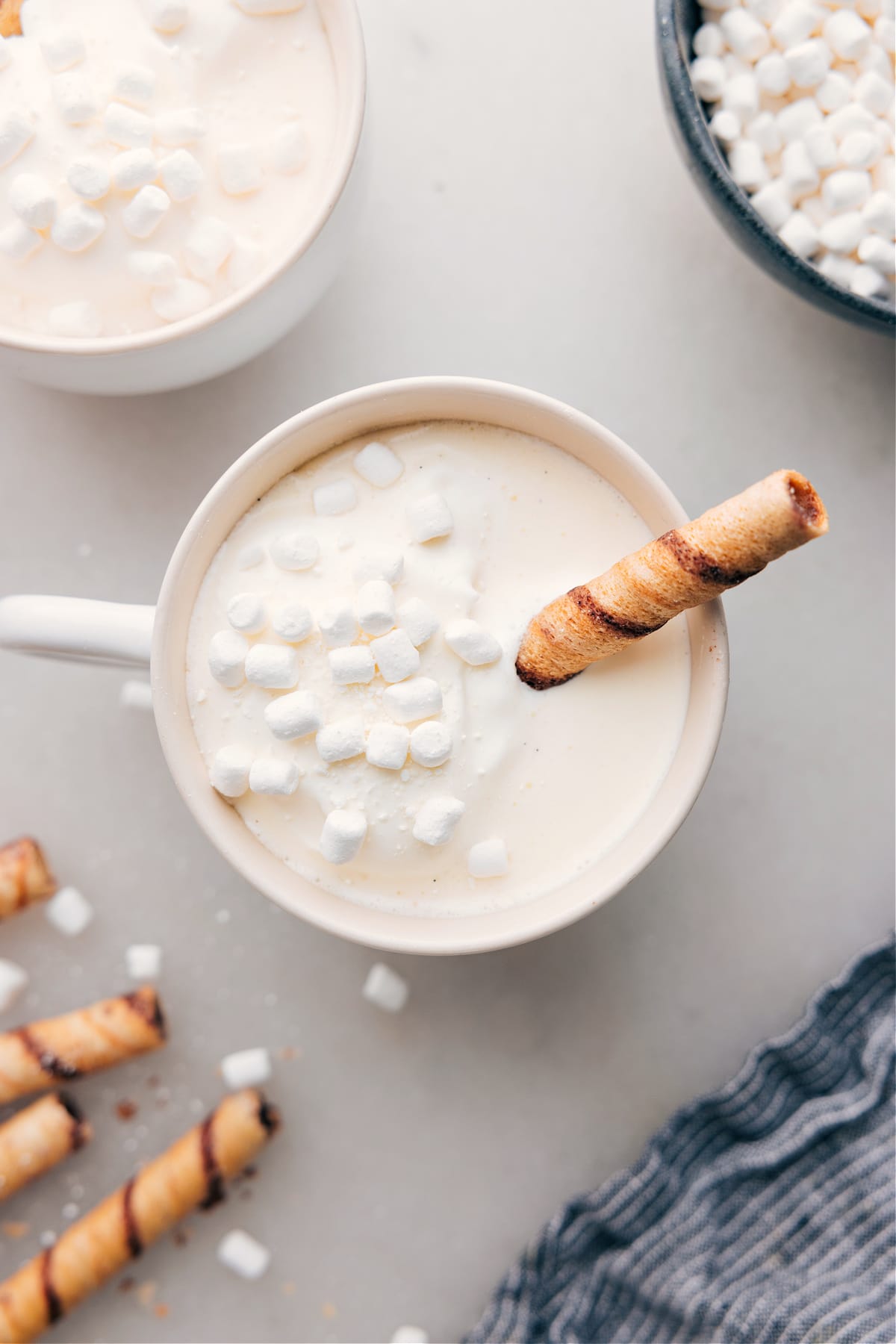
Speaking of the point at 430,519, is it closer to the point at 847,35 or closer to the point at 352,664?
the point at 352,664

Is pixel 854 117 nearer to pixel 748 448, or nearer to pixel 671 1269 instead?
pixel 748 448

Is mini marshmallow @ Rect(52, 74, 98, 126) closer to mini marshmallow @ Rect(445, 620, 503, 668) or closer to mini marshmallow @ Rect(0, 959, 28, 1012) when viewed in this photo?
mini marshmallow @ Rect(445, 620, 503, 668)

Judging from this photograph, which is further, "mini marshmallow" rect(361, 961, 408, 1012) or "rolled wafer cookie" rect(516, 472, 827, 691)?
"mini marshmallow" rect(361, 961, 408, 1012)

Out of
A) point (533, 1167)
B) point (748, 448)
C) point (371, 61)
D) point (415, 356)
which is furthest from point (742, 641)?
point (371, 61)

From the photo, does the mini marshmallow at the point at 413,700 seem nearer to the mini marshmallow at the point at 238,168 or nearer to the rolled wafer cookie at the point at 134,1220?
the mini marshmallow at the point at 238,168

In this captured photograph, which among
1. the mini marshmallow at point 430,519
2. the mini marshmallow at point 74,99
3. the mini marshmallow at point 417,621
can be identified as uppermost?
the mini marshmallow at point 74,99

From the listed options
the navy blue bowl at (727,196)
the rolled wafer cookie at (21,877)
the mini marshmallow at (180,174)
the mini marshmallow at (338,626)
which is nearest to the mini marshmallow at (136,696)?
the rolled wafer cookie at (21,877)

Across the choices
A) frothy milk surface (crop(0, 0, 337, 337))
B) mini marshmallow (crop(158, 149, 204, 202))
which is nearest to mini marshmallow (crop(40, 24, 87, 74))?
frothy milk surface (crop(0, 0, 337, 337))
